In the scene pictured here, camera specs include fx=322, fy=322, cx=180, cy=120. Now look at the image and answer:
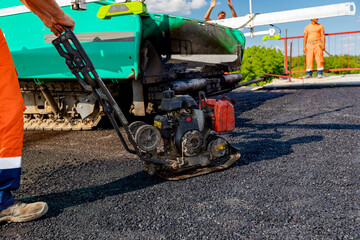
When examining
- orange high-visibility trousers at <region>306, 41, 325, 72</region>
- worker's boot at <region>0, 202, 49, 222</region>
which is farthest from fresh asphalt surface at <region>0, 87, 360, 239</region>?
orange high-visibility trousers at <region>306, 41, 325, 72</region>

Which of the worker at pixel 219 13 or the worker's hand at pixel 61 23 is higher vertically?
the worker at pixel 219 13

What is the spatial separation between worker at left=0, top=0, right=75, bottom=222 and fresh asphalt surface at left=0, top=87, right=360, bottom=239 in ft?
0.28

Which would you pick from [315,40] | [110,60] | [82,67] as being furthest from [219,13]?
[82,67]

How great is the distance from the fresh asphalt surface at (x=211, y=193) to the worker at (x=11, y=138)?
8 cm

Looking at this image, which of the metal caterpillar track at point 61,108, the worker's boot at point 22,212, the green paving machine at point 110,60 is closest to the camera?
the worker's boot at point 22,212

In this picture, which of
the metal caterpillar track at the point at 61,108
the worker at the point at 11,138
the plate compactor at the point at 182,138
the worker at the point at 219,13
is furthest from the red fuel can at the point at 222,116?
the worker at the point at 219,13

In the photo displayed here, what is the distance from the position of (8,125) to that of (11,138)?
86 millimetres

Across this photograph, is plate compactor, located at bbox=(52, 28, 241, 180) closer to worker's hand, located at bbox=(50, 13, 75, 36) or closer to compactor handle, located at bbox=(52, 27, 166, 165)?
compactor handle, located at bbox=(52, 27, 166, 165)

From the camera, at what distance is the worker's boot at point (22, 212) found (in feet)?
7.06

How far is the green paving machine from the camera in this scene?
4.00m

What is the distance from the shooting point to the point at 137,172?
3029mm

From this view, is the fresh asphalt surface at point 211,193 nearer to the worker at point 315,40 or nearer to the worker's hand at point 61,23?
the worker's hand at point 61,23

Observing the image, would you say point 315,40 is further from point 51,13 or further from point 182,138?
point 51,13

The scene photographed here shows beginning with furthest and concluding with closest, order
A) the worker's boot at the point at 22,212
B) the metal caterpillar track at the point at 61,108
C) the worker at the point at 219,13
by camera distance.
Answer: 1. the worker at the point at 219,13
2. the metal caterpillar track at the point at 61,108
3. the worker's boot at the point at 22,212
